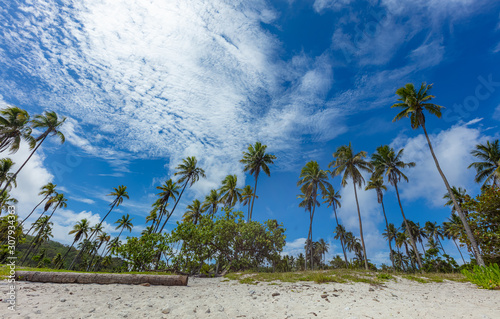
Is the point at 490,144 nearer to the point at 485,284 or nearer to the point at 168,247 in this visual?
the point at 485,284

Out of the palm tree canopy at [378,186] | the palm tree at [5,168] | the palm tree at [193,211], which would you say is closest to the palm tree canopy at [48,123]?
the palm tree at [5,168]

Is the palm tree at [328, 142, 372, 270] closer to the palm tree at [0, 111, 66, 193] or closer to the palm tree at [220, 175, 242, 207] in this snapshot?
the palm tree at [220, 175, 242, 207]

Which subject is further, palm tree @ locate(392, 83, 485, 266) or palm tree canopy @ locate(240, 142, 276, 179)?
palm tree canopy @ locate(240, 142, 276, 179)

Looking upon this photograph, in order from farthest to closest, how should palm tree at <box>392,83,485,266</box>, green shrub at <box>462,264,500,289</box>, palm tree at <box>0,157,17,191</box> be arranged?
palm tree at <box>0,157,17,191</box> → palm tree at <box>392,83,485,266</box> → green shrub at <box>462,264,500,289</box>

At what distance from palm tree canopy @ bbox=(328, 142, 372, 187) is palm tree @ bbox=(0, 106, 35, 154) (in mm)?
40162

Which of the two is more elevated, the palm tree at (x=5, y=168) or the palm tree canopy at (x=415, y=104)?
the palm tree canopy at (x=415, y=104)

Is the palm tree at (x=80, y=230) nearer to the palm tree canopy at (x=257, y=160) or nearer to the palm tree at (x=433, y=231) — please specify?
the palm tree canopy at (x=257, y=160)

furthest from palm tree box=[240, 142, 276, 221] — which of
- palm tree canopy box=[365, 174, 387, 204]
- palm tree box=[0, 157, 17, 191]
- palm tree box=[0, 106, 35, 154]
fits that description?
palm tree box=[0, 157, 17, 191]

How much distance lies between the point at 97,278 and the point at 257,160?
76.1 feet

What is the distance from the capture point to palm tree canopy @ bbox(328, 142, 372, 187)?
26.5 meters

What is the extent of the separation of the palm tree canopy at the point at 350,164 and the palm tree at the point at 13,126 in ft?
132

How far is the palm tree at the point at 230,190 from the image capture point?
33037 millimetres

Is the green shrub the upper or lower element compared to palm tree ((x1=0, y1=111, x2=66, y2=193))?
lower

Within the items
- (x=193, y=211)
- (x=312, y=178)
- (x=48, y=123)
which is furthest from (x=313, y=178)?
(x=48, y=123)
